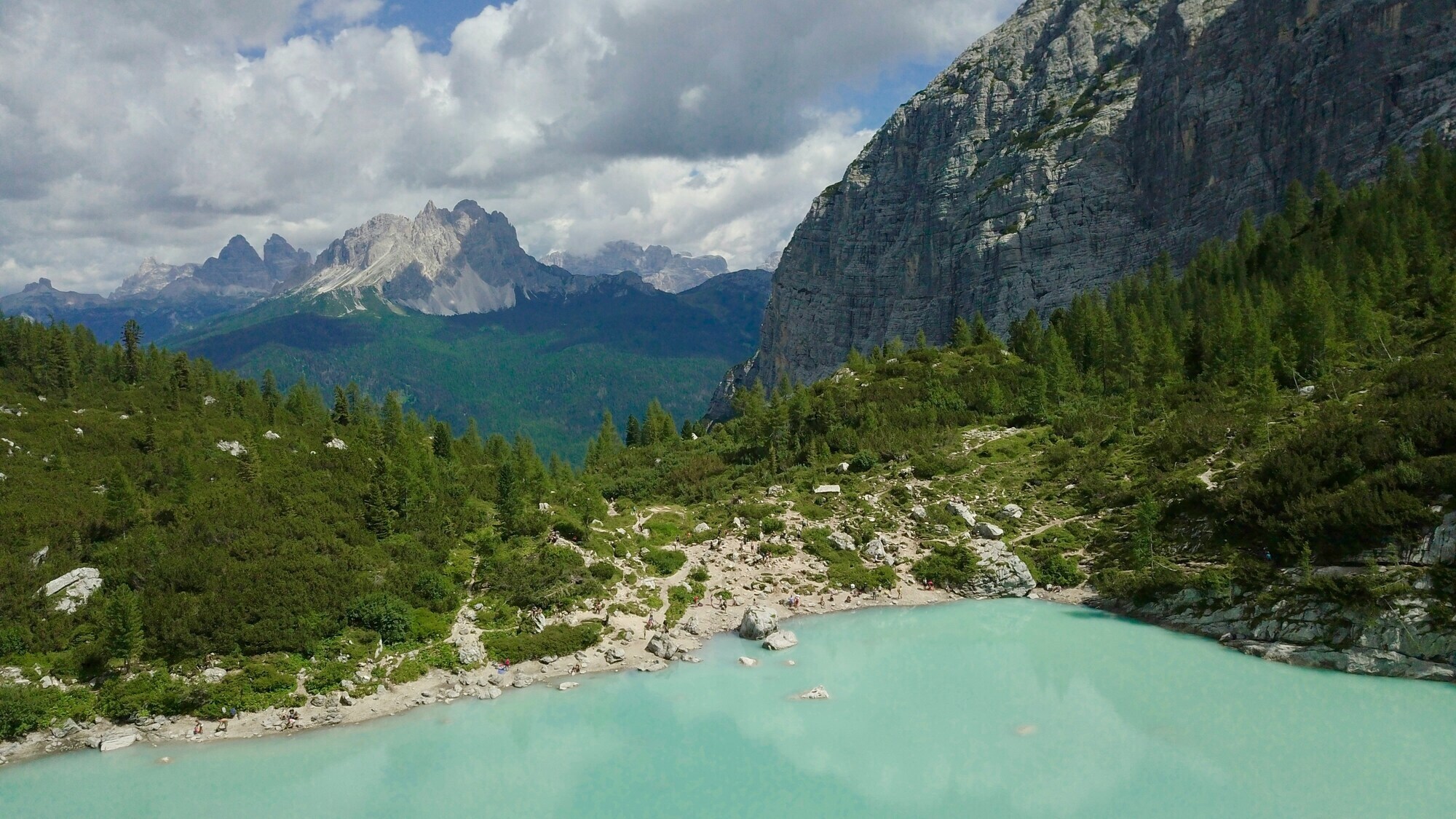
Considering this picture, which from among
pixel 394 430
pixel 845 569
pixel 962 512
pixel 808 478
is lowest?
pixel 845 569

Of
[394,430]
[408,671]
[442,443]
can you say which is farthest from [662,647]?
[442,443]

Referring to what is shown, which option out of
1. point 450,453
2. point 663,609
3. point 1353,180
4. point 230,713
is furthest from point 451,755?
point 1353,180

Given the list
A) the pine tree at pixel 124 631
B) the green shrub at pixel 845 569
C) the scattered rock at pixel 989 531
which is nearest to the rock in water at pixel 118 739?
the pine tree at pixel 124 631

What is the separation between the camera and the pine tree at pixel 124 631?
33469mm

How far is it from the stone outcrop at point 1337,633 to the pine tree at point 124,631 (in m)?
47.6

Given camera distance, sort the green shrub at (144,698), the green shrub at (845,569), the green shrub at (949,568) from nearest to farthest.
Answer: the green shrub at (144,698) → the green shrub at (949,568) → the green shrub at (845,569)

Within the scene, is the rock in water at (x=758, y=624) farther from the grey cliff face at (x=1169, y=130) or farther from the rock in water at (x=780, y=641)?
the grey cliff face at (x=1169, y=130)

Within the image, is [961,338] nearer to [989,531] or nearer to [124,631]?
[989,531]

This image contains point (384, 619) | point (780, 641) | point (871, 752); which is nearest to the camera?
point (871, 752)

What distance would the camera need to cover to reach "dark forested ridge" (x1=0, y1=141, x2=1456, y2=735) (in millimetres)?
35469

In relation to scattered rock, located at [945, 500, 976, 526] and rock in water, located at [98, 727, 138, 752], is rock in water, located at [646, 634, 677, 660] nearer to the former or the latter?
rock in water, located at [98, 727, 138, 752]

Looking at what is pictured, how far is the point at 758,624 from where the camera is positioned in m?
40.8

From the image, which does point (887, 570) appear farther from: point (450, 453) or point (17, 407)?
point (17, 407)

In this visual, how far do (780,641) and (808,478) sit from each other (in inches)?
935
